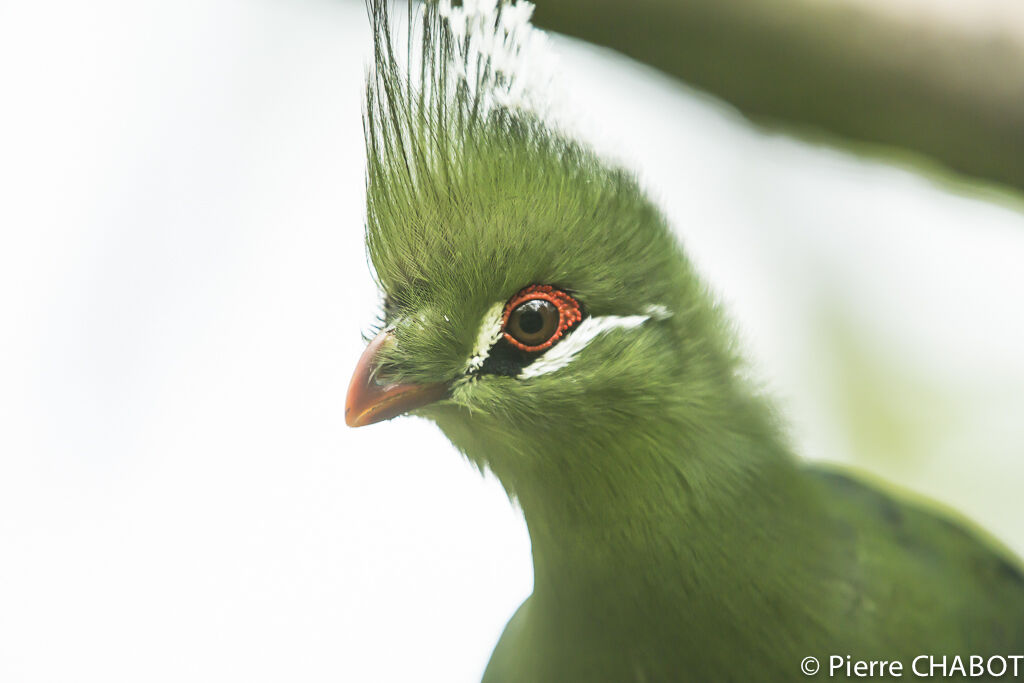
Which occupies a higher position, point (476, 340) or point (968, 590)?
point (476, 340)

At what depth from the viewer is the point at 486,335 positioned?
1392mm

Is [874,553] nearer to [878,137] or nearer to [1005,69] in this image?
[878,137]

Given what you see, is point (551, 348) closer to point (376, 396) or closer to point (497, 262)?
point (497, 262)

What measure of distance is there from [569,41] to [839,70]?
449mm

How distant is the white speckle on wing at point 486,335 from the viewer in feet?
4.53

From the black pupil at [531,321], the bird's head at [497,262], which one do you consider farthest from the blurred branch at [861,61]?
the black pupil at [531,321]

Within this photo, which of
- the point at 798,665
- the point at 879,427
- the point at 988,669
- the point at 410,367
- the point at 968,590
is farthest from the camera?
the point at 879,427

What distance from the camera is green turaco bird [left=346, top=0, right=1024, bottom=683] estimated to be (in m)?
1.39

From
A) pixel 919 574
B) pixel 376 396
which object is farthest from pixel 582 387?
pixel 919 574

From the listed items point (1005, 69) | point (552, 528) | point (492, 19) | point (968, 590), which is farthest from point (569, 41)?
point (968, 590)

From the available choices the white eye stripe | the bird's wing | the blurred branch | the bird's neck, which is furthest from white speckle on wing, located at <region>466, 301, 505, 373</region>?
the bird's wing

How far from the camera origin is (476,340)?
1.40 m

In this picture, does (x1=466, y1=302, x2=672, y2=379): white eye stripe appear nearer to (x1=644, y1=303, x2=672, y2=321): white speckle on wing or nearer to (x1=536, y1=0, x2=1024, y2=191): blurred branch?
(x1=644, y1=303, x2=672, y2=321): white speckle on wing

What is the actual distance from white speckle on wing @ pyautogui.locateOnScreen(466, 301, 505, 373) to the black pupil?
0.04 m
